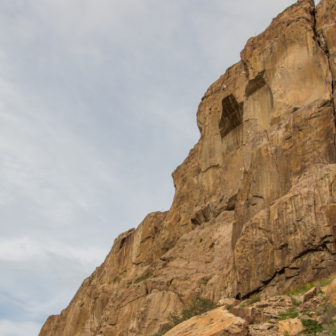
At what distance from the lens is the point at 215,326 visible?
1362 centimetres

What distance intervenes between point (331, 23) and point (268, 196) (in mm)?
11581

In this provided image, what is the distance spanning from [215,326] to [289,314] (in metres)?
2.34

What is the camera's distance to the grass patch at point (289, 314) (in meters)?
12.9

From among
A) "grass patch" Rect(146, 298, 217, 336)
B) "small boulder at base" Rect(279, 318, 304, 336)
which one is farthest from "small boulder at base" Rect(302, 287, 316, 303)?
"grass patch" Rect(146, 298, 217, 336)

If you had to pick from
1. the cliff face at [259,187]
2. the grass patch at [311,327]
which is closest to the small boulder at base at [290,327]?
→ the grass patch at [311,327]

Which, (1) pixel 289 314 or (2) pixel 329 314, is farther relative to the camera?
(1) pixel 289 314

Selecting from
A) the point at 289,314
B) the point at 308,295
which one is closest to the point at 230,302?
the point at 289,314

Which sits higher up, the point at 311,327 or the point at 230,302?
the point at 230,302

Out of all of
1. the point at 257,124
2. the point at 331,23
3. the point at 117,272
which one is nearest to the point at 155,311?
the point at 257,124

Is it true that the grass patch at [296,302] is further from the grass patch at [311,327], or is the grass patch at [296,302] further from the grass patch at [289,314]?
the grass patch at [311,327]

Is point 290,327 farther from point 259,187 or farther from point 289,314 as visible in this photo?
point 259,187

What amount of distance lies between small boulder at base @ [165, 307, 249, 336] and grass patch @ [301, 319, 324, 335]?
1663 mm

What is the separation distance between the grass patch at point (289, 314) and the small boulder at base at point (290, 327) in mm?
252

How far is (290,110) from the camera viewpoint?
23.3 meters
